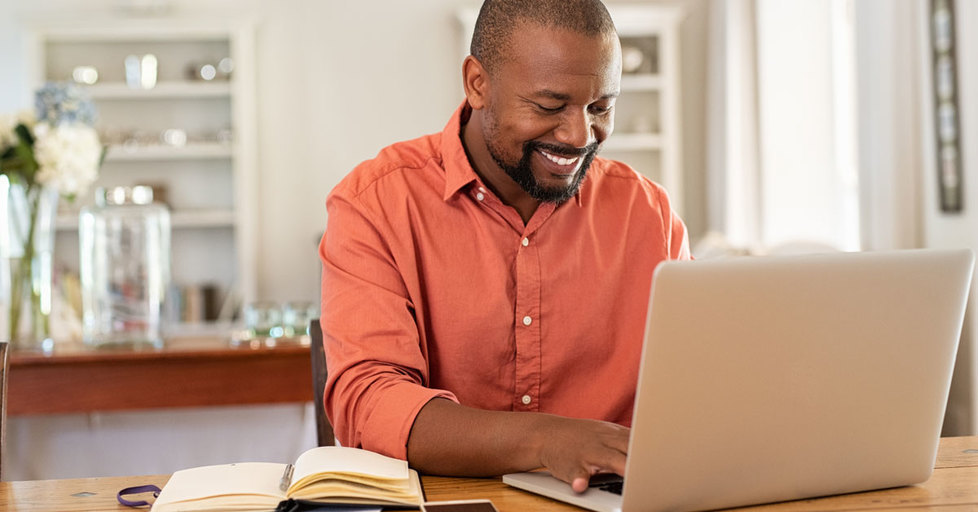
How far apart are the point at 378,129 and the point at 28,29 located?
1.85m

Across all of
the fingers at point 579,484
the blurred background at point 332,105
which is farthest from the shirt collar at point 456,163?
the blurred background at point 332,105

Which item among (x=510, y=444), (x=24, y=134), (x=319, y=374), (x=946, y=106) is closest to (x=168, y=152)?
(x=24, y=134)

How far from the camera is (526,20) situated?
52.4 inches

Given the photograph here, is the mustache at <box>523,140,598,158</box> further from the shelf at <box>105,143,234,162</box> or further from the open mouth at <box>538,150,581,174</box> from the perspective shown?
the shelf at <box>105,143,234,162</box>

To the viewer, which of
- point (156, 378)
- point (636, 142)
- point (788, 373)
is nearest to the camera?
point (788, 373)

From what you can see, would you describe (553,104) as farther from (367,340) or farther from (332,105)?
(332,105)

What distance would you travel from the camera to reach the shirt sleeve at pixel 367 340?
3.93ft

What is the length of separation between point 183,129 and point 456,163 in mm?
4259

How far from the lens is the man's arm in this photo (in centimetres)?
104

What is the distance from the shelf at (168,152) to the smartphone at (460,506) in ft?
14.7

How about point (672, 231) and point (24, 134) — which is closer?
point (672, 231)

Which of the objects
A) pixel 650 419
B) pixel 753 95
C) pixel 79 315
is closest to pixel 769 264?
pixel 650 419

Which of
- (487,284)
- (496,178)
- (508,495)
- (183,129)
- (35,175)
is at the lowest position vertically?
(508,495)

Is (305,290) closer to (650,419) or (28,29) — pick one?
(28,29)
